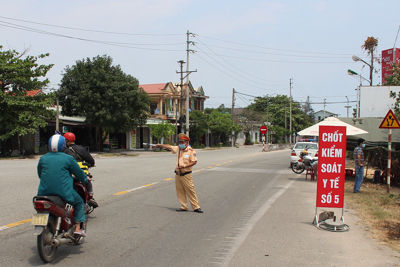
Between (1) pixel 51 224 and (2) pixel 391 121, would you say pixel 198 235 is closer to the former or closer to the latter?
(1) pixel 51 224

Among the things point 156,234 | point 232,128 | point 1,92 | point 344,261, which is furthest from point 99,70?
point 344,261

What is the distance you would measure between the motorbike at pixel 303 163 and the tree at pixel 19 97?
701 inches

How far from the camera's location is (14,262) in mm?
4836

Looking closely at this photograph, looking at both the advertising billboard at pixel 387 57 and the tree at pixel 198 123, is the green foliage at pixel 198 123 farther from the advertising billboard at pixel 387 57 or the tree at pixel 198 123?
the advertising billboard at pixel 387 57

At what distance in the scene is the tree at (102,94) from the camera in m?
31.6

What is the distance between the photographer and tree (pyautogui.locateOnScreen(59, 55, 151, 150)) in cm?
3161

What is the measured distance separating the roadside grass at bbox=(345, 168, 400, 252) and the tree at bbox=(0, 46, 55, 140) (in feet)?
69.4

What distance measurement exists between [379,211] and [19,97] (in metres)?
23.8

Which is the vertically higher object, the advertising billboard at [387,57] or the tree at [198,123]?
the advertising billboard at [387,57]

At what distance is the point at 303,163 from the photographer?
58.5 ft

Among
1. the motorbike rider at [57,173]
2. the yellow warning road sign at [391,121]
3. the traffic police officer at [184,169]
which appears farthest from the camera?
the yellow warning road sign at [391,121]

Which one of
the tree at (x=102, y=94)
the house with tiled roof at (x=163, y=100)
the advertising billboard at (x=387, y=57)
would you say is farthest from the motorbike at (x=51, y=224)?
the house with tiled roof at (x=163, y=100)

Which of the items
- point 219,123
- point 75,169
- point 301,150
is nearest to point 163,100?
point 219,123

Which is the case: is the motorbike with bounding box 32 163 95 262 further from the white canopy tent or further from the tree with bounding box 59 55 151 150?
the tree with bounding box 59 55 151 150
